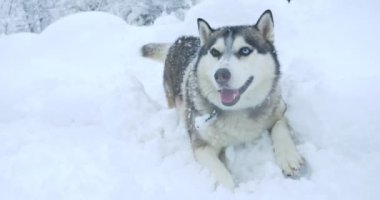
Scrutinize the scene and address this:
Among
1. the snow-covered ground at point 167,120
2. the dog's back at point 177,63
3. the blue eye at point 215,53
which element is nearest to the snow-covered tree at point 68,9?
the snow-covered ground at point 167,120

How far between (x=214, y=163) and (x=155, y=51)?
7.82 ft

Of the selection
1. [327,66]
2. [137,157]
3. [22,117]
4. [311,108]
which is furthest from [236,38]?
[22,117]

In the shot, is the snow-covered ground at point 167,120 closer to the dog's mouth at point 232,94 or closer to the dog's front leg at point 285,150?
the dog's front leg at point 285,150

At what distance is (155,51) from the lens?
5.50 meters

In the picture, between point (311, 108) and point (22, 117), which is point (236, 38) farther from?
point (22, 117)

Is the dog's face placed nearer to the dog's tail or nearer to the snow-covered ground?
the snow-covered ground

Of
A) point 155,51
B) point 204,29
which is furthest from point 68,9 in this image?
point 204,29

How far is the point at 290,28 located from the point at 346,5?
912 mm

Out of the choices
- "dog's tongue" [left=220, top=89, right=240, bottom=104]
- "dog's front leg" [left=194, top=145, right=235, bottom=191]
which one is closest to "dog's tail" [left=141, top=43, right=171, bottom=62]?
"dog's front leg" [left=194, top=145, right=235, bottom=191]

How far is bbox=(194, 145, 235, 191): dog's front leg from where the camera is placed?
3205mm

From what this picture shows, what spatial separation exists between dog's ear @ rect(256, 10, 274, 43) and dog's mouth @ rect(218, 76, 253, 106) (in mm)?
490

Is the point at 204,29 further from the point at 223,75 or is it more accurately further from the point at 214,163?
the point at 214,163

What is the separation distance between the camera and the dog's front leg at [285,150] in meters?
3.14

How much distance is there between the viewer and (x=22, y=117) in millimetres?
4828
